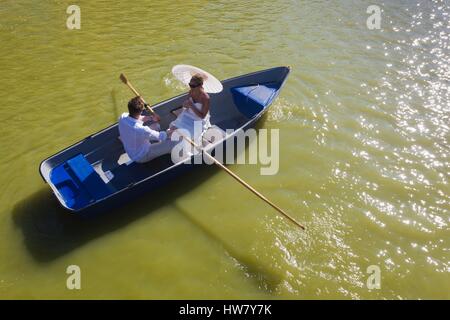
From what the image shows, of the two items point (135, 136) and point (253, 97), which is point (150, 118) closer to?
point (135, 136)

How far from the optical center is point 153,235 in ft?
23.1

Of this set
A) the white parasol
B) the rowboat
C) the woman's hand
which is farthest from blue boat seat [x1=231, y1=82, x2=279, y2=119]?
the woman's hand

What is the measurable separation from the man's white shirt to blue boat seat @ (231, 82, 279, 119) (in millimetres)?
2775

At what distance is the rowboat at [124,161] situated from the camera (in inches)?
277

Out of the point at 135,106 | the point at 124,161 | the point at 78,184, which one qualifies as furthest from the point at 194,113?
the point at 78,184

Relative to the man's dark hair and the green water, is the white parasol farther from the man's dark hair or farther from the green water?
the green water

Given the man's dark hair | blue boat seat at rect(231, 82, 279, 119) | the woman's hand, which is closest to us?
the man's dark hair

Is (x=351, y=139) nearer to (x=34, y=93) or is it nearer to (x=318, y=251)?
(x=318, y=251)

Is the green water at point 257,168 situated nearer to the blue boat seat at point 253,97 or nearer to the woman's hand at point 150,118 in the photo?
the blue boat seat at point 253,97

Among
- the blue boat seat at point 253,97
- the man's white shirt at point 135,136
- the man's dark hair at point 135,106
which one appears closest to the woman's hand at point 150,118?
the man's white shirt at point 135,136

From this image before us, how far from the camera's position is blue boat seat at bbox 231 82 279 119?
9.27 metres

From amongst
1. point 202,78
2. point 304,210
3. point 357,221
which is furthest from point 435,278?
point 202,78

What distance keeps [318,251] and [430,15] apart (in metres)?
12.5

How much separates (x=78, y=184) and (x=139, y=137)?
57.5 inches
